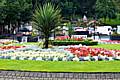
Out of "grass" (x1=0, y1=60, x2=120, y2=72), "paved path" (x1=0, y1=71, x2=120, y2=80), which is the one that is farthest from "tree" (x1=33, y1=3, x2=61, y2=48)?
"paved path" (x1=0, y1=71, x2=120, y2=80)

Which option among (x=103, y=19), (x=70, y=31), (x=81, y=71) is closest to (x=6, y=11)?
(x=70, y=31)

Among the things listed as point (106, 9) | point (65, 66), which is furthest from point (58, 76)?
point (106, 9)

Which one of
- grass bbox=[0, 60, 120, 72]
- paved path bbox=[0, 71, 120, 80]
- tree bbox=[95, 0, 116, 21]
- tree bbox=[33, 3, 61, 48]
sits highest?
tree bbox=[95, 0, 116, 21]

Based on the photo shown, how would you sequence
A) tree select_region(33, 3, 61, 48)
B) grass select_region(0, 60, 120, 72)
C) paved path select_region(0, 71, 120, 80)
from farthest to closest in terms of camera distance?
tree select_region(33, 3, 61, 48) → grass select_region(0, 60, 120, 72) → paved path select_region(0, 71, 120, 80)

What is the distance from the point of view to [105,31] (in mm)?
63062

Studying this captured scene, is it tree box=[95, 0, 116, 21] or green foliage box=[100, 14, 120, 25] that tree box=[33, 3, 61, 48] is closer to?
green foliage box=[100, 14, 120, 25]

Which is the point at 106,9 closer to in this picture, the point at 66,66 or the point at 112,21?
the point at 112,21

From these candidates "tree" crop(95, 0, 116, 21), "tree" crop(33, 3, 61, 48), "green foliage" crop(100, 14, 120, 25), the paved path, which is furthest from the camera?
"tree" crop(95, 0, 116, 21)

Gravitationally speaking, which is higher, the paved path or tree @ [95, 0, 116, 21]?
tree @ [95, 0, 116, 21]

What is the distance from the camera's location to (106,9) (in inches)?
3051

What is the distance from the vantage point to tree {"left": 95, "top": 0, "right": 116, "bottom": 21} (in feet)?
256

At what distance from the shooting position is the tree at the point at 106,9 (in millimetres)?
78000

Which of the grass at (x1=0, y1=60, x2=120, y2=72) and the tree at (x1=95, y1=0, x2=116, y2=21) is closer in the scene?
the grass at (x1=0, y1=60, x2=120, y2=72)

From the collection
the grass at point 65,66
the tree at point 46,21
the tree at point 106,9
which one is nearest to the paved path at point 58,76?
the grass at point 65,66
